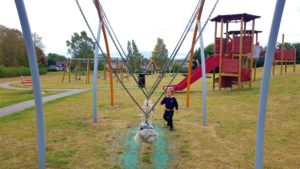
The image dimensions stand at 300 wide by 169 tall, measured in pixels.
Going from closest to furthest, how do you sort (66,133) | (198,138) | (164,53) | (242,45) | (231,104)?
1. (198,138)
2. (66,133)
3. (231,104)
4. (242,45)
5. (164,53)

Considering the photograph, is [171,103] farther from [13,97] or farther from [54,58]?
[54,58]

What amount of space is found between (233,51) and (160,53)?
38.8m

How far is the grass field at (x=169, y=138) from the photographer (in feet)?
16.6

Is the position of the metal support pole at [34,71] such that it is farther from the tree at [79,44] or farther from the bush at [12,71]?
the tree at [79,44]

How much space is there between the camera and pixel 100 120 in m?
8.73

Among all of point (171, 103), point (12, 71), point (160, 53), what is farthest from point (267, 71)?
point (160, 53)

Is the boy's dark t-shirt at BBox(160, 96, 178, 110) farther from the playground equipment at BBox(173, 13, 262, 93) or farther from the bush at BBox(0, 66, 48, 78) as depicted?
the bush at BBox(0, 66, 48, 78)

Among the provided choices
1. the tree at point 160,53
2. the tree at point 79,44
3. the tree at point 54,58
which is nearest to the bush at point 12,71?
the tree at point 79,44

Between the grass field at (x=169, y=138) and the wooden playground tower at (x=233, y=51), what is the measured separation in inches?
237

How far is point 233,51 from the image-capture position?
17.1 meters

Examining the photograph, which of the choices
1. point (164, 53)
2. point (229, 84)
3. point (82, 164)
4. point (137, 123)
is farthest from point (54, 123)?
point (164, 53)

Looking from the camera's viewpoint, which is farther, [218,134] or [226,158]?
[218,134]

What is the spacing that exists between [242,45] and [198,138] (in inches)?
465

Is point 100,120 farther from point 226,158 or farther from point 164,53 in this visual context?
point 164,53
